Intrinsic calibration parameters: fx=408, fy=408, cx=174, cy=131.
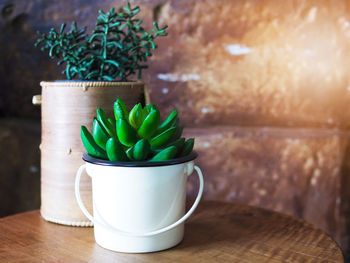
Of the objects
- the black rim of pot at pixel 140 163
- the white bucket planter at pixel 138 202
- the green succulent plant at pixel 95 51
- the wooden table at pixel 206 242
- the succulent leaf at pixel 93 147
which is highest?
the green succulent plant at pixel 95 51

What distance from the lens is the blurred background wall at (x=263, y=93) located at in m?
0.95

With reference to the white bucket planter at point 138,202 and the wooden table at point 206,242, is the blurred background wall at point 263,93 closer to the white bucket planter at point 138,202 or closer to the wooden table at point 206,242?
the wooden table at point 206,242

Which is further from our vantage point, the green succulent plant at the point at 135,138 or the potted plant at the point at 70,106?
the potted plant at the point at 70,106

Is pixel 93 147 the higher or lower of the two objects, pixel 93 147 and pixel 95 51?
the lower

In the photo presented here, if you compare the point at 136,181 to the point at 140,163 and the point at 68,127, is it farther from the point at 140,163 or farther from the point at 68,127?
the point at 68,127

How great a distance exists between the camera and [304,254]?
0.53 m

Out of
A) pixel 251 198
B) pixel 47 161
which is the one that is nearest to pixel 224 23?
pixel 251 198

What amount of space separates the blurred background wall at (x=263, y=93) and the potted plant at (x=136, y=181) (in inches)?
18.0

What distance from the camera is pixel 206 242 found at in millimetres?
567

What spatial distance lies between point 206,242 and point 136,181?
14 cm

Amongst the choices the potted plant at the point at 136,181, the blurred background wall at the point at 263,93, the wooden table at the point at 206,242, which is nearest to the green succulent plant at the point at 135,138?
the potted plant at the point at 136,181

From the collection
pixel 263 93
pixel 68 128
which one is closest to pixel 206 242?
pixel 68 128

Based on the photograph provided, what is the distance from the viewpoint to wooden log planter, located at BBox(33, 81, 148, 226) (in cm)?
63

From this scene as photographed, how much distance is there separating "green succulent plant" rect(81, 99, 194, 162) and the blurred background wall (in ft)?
1.44
